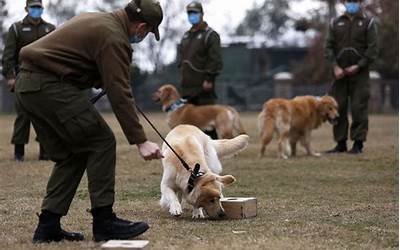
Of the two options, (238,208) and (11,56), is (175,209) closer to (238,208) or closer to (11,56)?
(238,208)

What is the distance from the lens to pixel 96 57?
5.01 meters

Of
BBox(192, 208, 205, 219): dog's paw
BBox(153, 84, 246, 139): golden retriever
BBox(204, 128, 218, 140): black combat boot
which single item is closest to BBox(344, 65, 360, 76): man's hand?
BBox(153, 84, 246, 139): golden retriever

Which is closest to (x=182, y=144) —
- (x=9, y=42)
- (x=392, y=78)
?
(x=9, y=42)

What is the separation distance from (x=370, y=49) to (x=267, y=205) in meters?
5.37

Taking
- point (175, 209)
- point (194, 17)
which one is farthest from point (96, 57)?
point (194, 17)

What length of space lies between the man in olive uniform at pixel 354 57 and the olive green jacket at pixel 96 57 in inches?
288

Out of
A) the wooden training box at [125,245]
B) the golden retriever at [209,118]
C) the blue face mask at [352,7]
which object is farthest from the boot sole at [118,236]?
the blue face mask at [352,7]

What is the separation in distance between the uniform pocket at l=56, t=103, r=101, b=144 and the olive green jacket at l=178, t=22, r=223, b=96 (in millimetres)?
6567

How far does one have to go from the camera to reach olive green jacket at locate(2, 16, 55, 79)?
34.7 ft

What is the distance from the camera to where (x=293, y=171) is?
1005 cm

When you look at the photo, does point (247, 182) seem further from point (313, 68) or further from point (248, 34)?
point (248, 34)

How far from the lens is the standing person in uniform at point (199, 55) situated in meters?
11.5

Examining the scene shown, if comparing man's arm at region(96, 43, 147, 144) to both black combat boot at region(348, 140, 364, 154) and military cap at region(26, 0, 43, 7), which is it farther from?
black combat boot at region(348, 140, 364, 154)

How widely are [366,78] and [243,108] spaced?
24.1 meters
